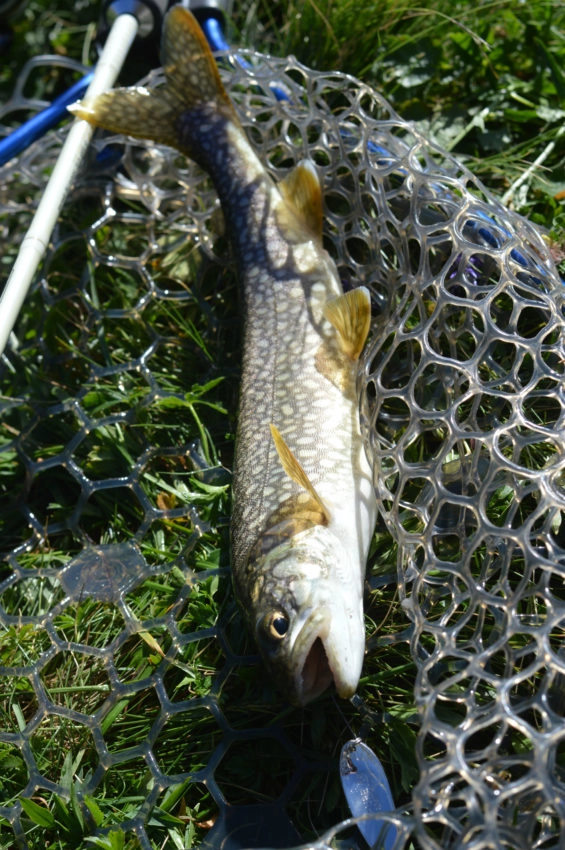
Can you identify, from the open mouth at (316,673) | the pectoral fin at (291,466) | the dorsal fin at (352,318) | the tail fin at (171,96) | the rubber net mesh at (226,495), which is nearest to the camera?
the rubber net mesh at (226,495)

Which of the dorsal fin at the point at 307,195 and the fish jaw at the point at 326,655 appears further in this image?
the dorsal fin at the point at 307,195

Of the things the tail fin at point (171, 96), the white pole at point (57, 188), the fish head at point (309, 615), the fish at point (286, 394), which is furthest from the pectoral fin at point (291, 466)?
the tail fin at point (171, 96)

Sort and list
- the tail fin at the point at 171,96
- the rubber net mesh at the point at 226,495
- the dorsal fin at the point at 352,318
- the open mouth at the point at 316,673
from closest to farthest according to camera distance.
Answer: the rubber net mesh at the point at 226,495 < the open mouth at the point at 316,673 < the dorsal fin at the point at 352,318 < the tail fin at the point at 171,96

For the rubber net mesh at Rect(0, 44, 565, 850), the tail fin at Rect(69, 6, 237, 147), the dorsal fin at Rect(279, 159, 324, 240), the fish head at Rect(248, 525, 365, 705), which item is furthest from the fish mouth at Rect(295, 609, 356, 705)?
the tail fin at Rect(69, 6, 237, 147)

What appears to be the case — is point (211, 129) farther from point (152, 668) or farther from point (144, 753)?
point (144, 753)

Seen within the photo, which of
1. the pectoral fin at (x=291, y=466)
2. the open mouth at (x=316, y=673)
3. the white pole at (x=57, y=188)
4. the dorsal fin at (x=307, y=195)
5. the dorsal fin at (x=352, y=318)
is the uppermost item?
the white pole at (x=57, y=188)

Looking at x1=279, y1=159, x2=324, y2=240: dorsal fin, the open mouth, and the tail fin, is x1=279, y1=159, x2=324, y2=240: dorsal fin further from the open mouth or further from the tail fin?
the open mouth

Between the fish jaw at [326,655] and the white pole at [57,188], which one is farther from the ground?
the white pole at [57,188]

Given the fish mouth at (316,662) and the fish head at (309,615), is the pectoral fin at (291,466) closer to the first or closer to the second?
the fish head at (309,615)

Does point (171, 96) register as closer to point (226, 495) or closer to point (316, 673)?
point (226, 495)

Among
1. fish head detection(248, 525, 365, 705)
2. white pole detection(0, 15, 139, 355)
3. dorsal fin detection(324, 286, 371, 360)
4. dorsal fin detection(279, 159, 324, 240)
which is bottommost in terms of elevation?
fish head detection(248, 525, 365, 705)
